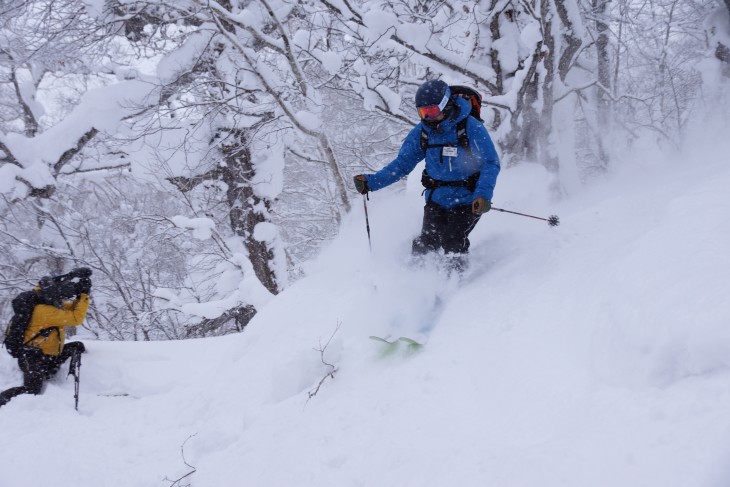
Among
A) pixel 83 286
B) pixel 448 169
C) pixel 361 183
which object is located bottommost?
pixel 83 286

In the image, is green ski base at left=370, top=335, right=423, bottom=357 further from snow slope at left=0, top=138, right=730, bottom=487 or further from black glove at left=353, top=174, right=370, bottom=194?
black glove at left=353, top=174, right=370, bottom=194

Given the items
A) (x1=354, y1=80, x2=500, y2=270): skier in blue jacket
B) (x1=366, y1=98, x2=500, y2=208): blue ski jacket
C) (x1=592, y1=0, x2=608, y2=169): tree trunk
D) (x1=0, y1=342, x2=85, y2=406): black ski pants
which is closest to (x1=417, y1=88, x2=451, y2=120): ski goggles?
(x1=354, y1=80, x2=500, y2=270): skier in blue jacket

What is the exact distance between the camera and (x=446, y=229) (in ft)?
14.0

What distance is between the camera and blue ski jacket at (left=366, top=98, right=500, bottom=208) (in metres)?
3.96

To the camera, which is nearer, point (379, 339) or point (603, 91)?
point (379, 339)

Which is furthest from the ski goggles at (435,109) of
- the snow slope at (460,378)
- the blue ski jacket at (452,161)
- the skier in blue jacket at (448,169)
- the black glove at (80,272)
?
the black glove at (80,272)

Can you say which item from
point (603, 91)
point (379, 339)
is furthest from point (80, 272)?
point (603, 91)

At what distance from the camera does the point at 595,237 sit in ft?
13.8

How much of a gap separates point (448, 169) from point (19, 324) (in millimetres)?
5087

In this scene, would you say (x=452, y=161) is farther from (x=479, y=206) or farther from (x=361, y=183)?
(x=361, y=183)

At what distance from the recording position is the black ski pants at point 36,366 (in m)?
4.60

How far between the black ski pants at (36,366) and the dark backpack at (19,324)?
0.14 m

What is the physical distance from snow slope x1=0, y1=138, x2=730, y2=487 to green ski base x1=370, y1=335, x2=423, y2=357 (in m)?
0.09

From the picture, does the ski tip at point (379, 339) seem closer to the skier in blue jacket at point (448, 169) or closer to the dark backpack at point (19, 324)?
the skier in blue jacket at point (448, 169)
